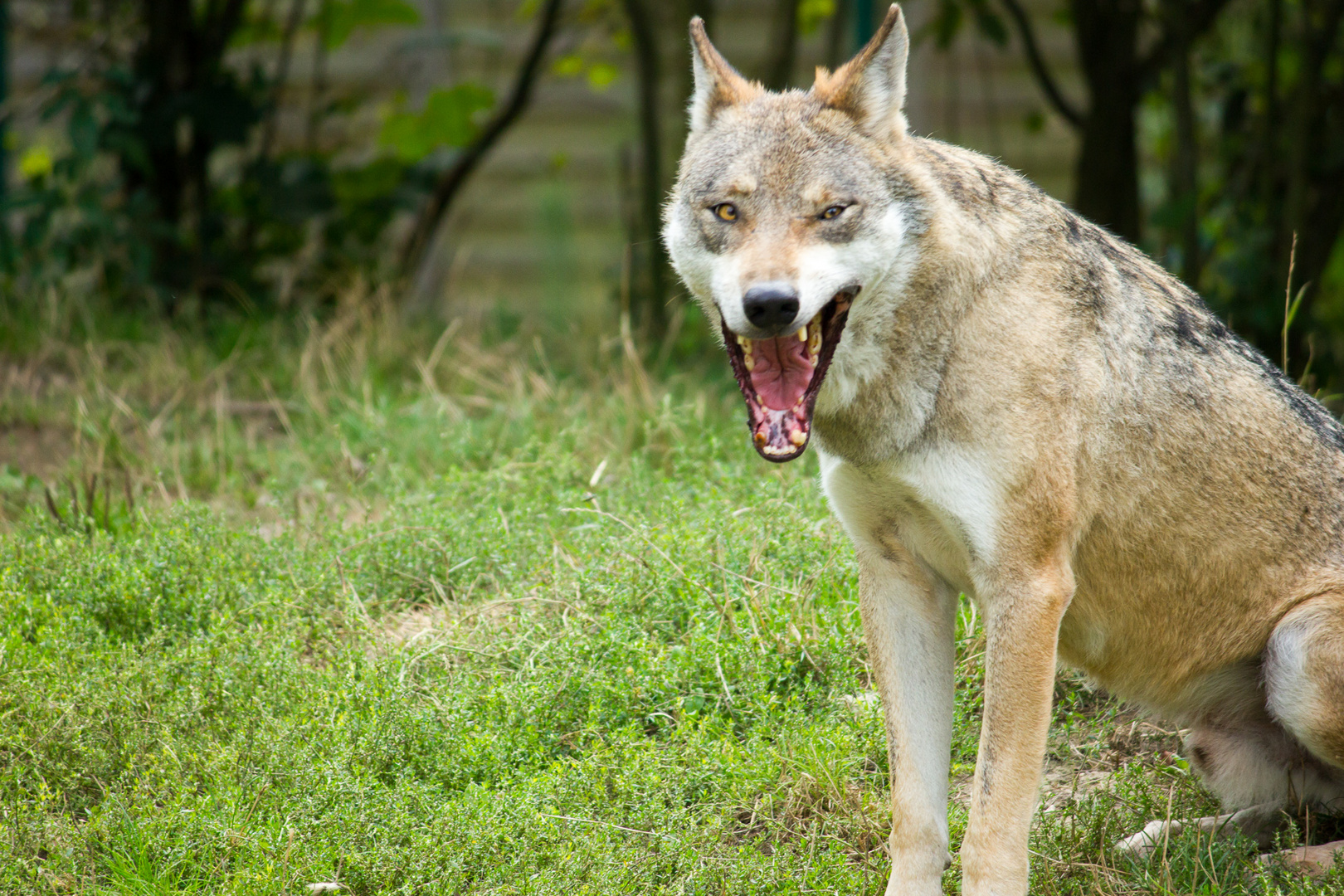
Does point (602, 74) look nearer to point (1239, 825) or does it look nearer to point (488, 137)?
point (488, 137)

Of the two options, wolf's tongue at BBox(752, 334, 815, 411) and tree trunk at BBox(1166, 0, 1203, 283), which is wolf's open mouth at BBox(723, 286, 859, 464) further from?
tree trunk at BBox(1166, 0, 1203, 283)

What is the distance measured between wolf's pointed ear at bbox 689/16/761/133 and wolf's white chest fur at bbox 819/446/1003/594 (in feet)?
3.16

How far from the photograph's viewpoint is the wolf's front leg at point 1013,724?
296 cm

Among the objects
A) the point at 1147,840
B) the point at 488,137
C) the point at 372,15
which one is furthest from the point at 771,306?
the point at 488,137

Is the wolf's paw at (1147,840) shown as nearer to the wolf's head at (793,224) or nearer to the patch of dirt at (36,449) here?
the wolf's head at (793,224)

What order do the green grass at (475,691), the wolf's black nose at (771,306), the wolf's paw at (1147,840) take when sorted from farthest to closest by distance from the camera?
1. the wolf's paw at (1147,840)
2. the green grass at (475,691)
3. the wolf's black nose at (771,306)

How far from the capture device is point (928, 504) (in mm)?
3053

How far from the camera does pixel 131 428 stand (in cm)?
597

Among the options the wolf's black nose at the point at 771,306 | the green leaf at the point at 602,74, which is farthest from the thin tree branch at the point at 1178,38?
the wolf's black nose at the point at 771,306

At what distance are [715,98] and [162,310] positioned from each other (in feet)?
18.5

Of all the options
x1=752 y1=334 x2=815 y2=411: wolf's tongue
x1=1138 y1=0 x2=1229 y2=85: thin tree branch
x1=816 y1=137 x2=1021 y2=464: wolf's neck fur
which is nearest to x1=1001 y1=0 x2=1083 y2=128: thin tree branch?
x1=1138 y1=0 x2=1229 y2=85: thin tree branch

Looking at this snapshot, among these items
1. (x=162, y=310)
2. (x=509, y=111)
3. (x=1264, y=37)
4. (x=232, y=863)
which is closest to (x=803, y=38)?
(x=509, y=111)

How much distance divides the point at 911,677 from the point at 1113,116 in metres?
6.14

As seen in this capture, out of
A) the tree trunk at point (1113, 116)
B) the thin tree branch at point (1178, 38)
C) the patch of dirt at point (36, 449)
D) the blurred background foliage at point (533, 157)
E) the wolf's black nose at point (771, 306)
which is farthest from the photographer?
the tree trunk at point (1113, 116)
